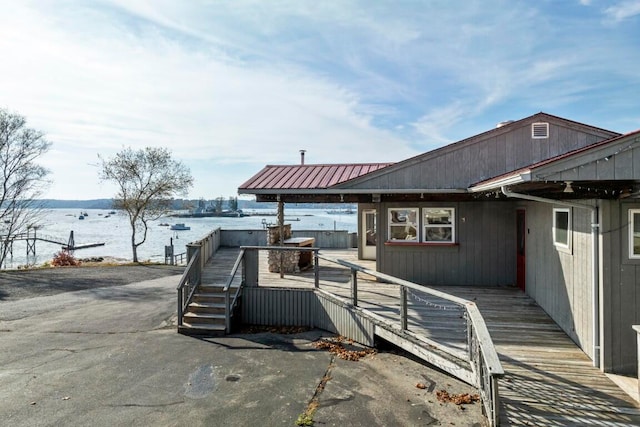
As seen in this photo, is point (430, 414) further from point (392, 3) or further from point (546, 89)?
point (546, 89)

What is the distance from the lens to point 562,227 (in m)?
5.70

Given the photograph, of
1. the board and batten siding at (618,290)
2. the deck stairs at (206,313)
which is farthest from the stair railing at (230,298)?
the board and batten siding at (618,290)

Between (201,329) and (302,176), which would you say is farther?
(302,176)

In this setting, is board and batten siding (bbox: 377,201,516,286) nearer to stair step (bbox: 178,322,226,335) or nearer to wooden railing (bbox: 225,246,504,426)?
wooden railing (bbox: 225,246,504,426)

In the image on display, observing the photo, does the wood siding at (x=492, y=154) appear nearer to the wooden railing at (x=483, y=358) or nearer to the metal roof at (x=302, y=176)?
the metal roof at (x=302, y=176)

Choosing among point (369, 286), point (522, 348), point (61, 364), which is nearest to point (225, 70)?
point (369, 286)

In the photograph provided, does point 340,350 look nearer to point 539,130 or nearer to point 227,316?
point 227,316

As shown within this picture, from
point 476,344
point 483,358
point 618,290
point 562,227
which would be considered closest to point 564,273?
point 562,227

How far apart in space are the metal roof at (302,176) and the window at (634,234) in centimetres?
578

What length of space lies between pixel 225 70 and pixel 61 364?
25.6ft

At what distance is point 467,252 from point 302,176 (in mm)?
4890

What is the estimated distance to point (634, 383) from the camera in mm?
4160

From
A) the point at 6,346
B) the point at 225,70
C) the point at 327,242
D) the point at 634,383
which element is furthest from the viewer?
the point at 327,242

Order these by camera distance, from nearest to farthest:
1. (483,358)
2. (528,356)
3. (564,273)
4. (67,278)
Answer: (483,358), (528,356), (564,273), (67,278)
